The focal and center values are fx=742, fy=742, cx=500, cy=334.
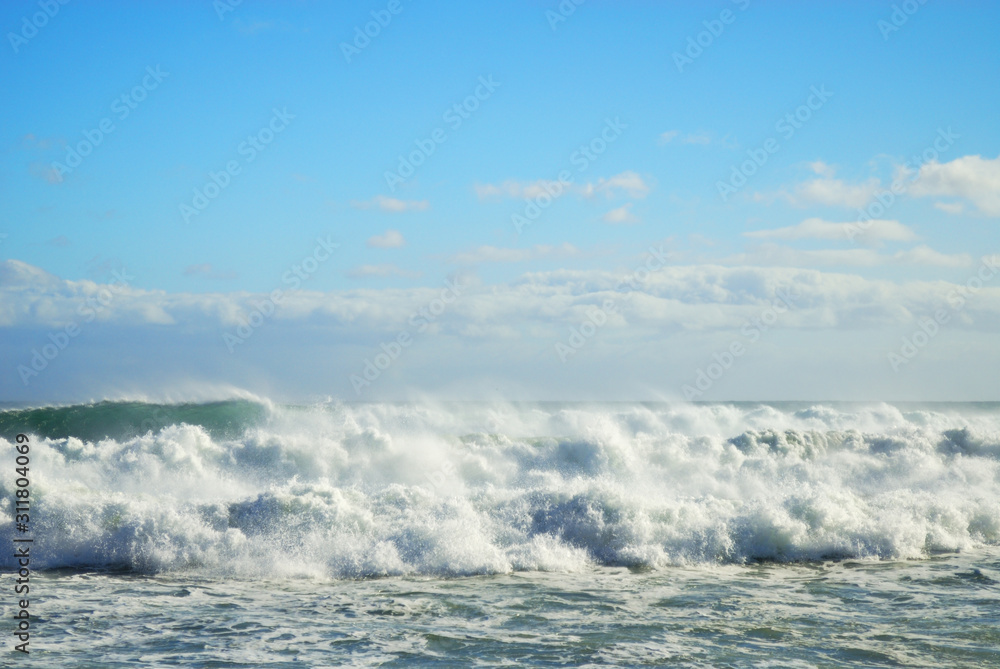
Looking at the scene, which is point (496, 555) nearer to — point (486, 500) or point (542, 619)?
point (486, 500)

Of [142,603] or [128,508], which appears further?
[128,508]

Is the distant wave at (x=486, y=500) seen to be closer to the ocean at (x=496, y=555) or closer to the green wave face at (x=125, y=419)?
the ocean at (x=496, y=555)

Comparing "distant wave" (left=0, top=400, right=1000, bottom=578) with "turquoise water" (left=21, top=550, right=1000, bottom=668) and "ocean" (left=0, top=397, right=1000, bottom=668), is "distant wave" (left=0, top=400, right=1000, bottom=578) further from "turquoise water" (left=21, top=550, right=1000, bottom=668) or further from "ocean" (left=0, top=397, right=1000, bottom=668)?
"turquoise water" (left=21, top=550, right=1000, bottom=668)

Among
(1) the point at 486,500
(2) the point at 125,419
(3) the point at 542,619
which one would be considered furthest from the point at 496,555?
(2) the point at 125,419

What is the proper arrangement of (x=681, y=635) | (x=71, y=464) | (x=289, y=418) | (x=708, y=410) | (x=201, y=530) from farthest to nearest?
(x=708, y=410)
(x=289, y=418)
(x=71, y=464)
(x=201, y=530)
(x=681, y=635)

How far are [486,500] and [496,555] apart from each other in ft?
7.50

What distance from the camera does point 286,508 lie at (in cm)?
1338

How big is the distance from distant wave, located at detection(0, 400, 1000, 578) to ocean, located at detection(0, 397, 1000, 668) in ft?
0.17

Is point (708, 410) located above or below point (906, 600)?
above

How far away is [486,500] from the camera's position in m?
14.4

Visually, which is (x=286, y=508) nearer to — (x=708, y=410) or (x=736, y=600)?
(x=736, y=600)

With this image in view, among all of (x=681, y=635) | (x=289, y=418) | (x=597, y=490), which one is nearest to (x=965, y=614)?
(x=681, y=635)

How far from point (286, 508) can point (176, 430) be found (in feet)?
27.9

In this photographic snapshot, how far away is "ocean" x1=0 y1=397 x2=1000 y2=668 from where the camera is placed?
8.33 meters
